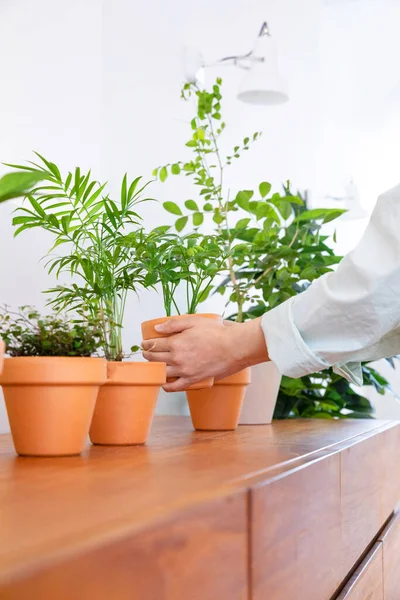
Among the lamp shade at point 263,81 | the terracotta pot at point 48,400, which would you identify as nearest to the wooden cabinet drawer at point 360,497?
the terracotta pot at point 48,400

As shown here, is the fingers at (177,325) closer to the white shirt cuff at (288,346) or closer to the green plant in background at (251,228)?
the white shirt cuff at (288,346)

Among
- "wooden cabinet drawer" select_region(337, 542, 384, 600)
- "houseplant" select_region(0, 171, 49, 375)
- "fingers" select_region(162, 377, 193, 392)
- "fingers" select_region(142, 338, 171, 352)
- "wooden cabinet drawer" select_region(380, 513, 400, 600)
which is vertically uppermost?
"houseplant" select_region(0, 171, 49, 375)

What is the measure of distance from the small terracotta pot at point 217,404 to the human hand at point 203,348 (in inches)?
5.4

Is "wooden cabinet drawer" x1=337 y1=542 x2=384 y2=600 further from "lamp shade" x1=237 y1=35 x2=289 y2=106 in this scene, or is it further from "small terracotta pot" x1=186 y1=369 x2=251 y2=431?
"lamp shade" x1=237 y1=35 x2=289 y2=106

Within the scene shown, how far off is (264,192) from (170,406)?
653 millimetres

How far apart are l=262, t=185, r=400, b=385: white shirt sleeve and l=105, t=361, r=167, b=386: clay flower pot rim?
179 millimetres

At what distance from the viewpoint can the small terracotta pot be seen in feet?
4.21

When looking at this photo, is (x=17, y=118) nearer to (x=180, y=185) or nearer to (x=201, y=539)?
(x=180, y=185)

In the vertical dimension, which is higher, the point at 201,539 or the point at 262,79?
the point at 262,79

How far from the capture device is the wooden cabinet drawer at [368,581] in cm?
95

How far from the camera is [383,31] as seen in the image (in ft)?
13.7

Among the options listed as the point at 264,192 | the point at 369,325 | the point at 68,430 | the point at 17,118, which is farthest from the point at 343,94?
the point at 68,430

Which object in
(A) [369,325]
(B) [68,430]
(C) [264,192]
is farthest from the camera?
(C) [264,192]

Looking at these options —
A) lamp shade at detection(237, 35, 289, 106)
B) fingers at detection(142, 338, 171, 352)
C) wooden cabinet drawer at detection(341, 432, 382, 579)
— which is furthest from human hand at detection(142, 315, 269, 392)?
lamp shade at detection(237, 35, 289, 106)
